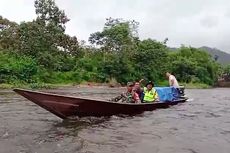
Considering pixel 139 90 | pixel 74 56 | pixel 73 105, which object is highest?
pixel 74 56

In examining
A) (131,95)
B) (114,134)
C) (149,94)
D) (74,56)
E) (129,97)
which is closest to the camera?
(114,134)

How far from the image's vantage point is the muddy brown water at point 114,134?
29.7 feet

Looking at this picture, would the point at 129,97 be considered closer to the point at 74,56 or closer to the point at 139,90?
the point at 139,90

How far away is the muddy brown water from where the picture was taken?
29.7 ft

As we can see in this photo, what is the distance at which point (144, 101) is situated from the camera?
646 inches

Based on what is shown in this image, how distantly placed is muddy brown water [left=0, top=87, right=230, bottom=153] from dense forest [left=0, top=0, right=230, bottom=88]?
25.8 metres

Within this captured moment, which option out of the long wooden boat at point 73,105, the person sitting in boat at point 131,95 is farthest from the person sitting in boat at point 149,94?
the long wooden boat at point 73,105

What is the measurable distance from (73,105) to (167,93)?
25.1 ft

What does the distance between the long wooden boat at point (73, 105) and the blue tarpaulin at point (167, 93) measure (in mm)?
3999

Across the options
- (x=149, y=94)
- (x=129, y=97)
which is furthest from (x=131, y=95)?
(x=149, y=94)

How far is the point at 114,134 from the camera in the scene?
10789 millimetres

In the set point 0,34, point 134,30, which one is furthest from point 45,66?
point 134,30

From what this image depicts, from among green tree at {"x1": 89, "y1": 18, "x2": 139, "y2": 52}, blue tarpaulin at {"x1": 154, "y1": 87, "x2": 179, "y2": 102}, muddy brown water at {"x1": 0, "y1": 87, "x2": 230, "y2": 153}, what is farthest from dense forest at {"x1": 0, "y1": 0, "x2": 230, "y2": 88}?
muddy brown water at {"x1": 0, "y1": 87, "x2": 230, "y2": 153}

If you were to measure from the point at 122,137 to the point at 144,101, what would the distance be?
6108mm
